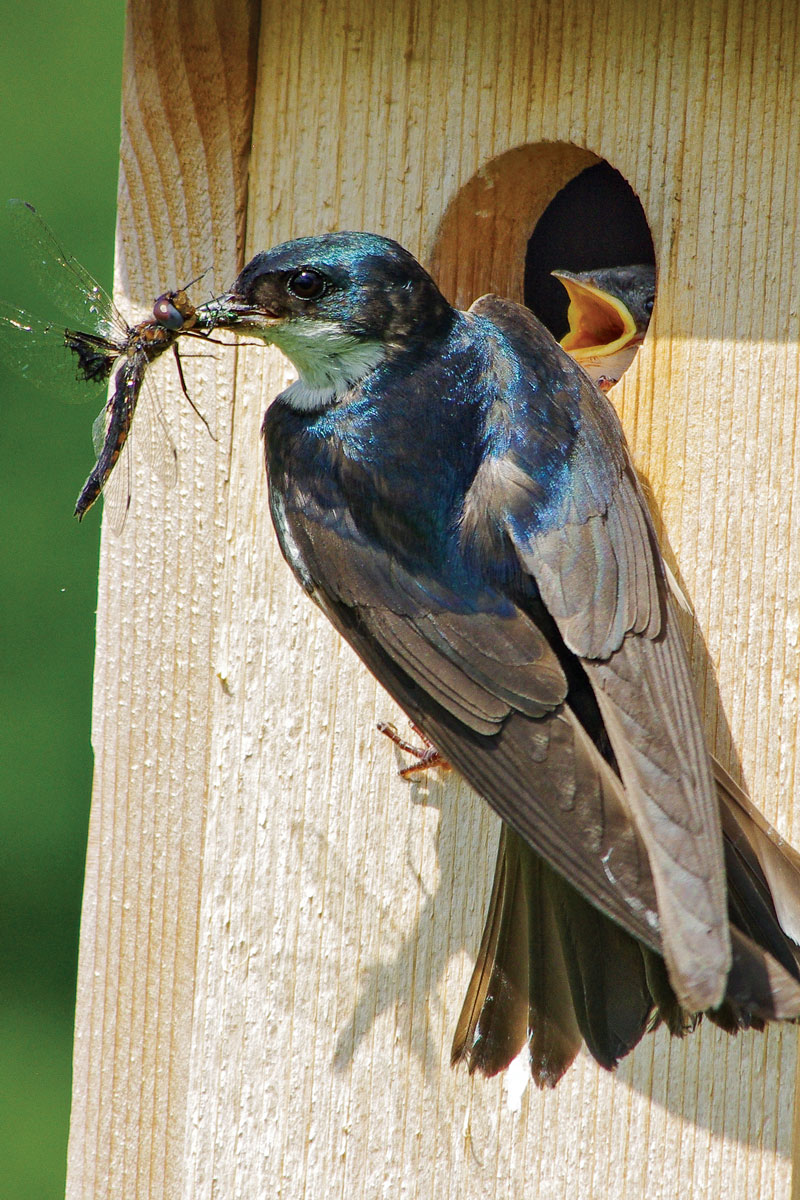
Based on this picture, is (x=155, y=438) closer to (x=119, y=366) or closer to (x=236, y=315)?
(x=119, y=366)

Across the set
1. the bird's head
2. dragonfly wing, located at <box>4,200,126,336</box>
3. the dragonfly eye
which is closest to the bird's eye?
the bird's head

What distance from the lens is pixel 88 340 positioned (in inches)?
59.3

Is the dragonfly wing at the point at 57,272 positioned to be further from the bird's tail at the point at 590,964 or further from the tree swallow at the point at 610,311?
the bird's tail at the point at 590,964

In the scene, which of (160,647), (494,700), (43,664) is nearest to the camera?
(494,700)

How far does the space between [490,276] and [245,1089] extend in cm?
89

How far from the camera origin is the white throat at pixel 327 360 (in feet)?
4.80

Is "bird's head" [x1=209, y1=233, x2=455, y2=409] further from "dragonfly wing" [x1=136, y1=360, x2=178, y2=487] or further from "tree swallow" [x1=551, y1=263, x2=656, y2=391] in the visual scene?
"tree swallow" [x1=551, y1=263, x2=656, y2=391]

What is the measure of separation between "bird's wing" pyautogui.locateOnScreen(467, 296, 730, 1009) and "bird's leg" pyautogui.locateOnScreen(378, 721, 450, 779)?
25 cm

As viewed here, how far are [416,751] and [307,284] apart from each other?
464 mm

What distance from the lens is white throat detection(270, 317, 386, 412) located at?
146 centimetres

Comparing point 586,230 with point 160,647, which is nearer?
point 160,647

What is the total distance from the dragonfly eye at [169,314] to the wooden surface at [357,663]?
6.8 inches

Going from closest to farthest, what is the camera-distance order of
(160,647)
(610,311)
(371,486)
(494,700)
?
(494,700) < (371,486) < (160,647) < (610,311)

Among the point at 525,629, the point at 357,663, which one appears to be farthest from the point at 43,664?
the point at 525,629
